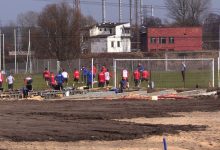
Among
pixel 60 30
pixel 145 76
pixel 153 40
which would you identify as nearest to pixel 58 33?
pixel 60 30

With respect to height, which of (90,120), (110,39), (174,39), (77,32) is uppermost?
(77,32)

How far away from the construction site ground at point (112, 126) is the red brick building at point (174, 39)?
274ft

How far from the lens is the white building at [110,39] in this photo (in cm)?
12481

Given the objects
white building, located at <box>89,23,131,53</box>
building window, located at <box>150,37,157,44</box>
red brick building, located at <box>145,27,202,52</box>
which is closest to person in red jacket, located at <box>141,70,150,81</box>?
red brick building, located at <box>145,27,202,52</box>

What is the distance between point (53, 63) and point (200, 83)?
148ft

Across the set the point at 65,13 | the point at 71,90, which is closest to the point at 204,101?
the point at 71,90

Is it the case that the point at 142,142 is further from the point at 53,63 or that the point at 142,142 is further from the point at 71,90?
the point at 53,63

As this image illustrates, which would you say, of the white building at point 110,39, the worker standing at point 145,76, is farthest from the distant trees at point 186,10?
the worker standing at point 145,76

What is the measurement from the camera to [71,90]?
38562mm

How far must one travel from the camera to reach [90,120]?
2145cm

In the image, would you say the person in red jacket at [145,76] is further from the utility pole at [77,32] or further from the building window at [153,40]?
the building window at [153,40]

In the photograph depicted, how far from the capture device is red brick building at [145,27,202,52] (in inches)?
4446

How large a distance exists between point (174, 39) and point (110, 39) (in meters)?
17.8

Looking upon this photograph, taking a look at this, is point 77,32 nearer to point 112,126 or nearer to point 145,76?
point 145,76
